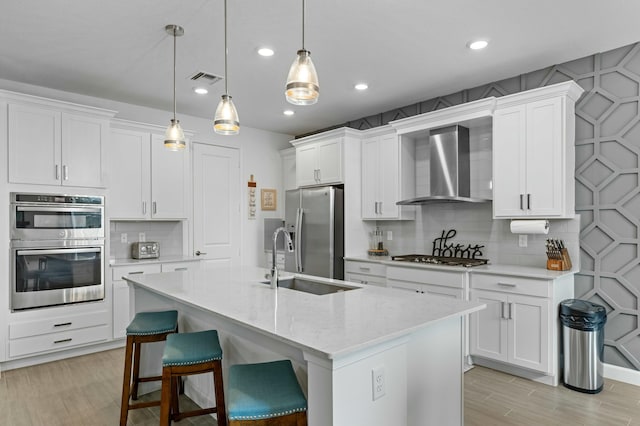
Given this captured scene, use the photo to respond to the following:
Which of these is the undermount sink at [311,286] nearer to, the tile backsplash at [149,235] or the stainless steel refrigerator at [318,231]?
the stainless steel refrigerator at [318,231]

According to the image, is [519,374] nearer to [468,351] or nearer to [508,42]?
[468,351]

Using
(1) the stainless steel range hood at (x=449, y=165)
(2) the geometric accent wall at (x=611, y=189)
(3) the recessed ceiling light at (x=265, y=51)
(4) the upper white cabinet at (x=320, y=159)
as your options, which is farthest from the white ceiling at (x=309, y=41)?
(4) the upper white cabinet at (x=320, y=159)

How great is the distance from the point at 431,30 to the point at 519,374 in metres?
2.88

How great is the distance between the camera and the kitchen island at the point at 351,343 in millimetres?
1399

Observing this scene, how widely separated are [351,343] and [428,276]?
8.46 ft

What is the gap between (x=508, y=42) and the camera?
9.94 ft

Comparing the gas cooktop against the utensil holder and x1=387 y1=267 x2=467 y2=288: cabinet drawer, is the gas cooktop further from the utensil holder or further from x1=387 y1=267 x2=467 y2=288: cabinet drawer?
the utensil holder

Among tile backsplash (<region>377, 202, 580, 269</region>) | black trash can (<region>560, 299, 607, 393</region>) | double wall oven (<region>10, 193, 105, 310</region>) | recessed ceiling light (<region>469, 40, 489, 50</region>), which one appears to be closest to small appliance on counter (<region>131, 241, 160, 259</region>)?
double wall oven (<region>10, 193, 105, 310</region>)

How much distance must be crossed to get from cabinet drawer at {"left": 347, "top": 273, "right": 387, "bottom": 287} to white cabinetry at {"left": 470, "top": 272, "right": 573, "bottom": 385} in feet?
3.46

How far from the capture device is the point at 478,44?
3.05 metres

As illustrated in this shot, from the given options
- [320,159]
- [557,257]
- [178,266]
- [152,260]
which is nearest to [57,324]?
[152,260]

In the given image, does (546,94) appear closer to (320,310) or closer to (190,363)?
(320,310)

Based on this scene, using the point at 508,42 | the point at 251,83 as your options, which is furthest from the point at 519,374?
the point at 251,83

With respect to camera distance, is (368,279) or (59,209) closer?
(59,209)
